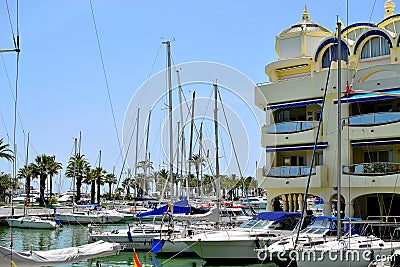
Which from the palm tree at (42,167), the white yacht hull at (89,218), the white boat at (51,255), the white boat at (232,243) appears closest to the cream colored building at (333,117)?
the white boat at (232,243)

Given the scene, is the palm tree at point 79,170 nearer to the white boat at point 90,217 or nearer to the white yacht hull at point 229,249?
the white boat at point 90,217

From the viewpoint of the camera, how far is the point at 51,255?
1906 cm

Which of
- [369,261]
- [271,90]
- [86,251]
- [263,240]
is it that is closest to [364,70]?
[271,90]

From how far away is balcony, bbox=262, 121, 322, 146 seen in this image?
42.1 meters

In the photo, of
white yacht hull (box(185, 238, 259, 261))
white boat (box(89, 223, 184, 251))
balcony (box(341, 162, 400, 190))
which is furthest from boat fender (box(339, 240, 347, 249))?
balcony (box(341, 162, 400, 190))

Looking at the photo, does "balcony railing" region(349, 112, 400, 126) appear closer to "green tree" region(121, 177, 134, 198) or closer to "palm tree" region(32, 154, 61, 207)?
"green tree" region(121, 177, 134, 198)

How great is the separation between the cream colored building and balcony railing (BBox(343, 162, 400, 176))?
6cm

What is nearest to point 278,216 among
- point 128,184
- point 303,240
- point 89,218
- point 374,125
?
point 303,240

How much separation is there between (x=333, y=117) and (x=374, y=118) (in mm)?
3156

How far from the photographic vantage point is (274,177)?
1706 inches

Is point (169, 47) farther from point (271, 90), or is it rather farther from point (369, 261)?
point (369, 261)

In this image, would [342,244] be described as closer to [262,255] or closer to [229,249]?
[262,255]

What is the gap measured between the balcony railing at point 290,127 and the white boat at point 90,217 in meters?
23.5

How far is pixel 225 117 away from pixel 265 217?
49.5ft
